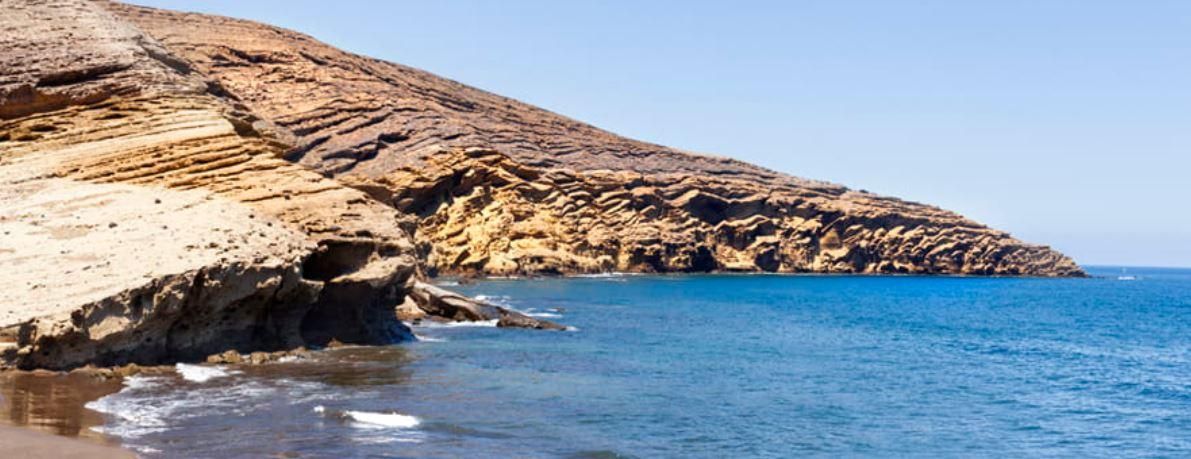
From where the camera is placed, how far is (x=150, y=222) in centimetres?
2853

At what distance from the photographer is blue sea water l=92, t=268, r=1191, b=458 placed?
20766 mm

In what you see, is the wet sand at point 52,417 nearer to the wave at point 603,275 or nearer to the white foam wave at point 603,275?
the wave at point 603,275

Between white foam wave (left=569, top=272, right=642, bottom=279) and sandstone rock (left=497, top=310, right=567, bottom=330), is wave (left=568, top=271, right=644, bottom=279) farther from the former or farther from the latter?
sandstone rock (left=497, top=310, right=567, bottom=330)

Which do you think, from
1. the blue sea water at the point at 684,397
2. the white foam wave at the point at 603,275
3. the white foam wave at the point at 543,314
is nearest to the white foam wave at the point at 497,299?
the white foam wave at the point at 543,314

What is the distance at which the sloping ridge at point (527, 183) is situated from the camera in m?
102

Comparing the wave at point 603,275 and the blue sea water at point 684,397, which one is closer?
the blue sea water at point 684,397

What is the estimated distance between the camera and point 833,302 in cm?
8275

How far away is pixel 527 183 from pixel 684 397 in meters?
82.9

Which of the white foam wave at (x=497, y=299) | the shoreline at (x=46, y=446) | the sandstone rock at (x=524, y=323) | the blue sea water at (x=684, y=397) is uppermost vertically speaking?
the white foam wave at (x=497, y=299)

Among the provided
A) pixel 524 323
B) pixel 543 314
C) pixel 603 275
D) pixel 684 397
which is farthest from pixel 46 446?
pixel 603 275

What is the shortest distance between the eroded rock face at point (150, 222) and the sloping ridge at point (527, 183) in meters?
35.3

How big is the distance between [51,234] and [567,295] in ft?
162

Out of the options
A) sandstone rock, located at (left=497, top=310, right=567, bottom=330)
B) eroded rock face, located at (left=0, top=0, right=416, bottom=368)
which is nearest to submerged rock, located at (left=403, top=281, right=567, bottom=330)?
sandstone rock, located at (left=497, top=310, right=567, bottom=330)

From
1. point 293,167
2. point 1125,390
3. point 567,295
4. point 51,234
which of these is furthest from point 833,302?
point 51,234
